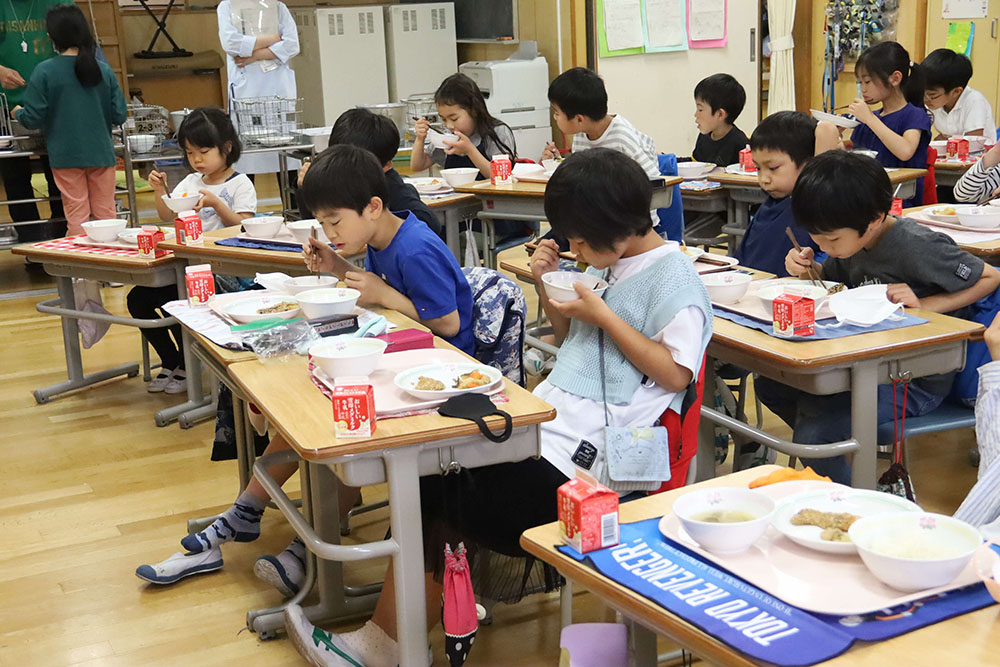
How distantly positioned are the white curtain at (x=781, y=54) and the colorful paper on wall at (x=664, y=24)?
699 mm

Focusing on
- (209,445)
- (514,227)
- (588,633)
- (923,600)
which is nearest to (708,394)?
(588,633)

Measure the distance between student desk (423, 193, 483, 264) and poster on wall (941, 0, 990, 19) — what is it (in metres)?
4.08

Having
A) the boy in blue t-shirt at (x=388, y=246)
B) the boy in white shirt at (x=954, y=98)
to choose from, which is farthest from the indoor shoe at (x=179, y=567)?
the boy in white shirt at (x=954, y=98)

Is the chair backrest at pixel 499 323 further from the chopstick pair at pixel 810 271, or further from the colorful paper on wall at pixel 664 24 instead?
the colorful paper on wall at pixel 664 24

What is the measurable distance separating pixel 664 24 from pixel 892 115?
4.06 metres

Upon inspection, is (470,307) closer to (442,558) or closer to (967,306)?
(442,558)

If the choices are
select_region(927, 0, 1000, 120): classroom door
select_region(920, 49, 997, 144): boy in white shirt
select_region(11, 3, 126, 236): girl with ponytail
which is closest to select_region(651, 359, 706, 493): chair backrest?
select_region(920, 49, 997, 144): boy in white shirt

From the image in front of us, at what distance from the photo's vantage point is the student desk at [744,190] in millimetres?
4416

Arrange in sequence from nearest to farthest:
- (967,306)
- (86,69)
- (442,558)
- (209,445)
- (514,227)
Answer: (442,558) → (967,306) → (209,445) → (514,227) → (86,69)

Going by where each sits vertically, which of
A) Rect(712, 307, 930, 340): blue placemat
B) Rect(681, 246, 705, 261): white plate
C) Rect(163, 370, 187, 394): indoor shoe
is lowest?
Rect(163, 370, 187, 394): indoor shoe

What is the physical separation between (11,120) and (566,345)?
16.7 feet

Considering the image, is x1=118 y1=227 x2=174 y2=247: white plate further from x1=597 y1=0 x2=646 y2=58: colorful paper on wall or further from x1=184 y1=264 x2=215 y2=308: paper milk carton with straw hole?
x1=597 y1=0 x2=646 y2=58: colorful paper on wall

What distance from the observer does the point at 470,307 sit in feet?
8.63

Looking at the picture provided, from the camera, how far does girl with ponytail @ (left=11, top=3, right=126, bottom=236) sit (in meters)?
5.74
